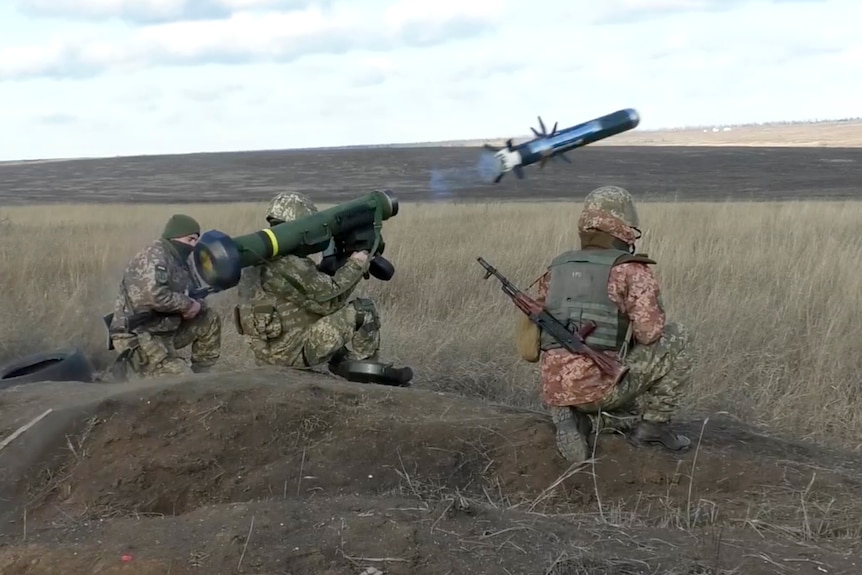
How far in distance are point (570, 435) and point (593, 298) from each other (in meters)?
0.68

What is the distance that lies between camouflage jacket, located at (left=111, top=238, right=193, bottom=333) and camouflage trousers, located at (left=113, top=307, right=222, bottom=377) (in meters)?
0.08

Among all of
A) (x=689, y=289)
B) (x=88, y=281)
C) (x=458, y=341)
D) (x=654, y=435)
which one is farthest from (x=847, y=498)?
(x=88, y=281)

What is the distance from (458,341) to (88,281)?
4.32 metres

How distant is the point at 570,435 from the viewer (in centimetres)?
455

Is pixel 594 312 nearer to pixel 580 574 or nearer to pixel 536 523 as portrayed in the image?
pixel 536 523

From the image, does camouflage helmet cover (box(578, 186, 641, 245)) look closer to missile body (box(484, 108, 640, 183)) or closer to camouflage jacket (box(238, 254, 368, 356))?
missile body (box(484, 108, 640, 183))

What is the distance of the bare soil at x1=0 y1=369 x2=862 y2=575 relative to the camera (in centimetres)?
318

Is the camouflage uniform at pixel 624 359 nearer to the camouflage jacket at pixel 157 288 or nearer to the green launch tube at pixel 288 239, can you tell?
the green launch tube at pixel 288 239

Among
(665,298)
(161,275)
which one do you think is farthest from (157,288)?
(665,298)

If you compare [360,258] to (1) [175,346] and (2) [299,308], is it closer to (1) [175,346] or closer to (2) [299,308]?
(2) [299,308]

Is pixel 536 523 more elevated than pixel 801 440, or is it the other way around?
pixel 536 523

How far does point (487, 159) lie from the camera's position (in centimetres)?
570

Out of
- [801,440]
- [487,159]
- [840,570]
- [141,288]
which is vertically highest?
[487,159]

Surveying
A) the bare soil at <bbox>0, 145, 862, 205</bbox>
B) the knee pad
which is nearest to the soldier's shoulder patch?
the knee pad
